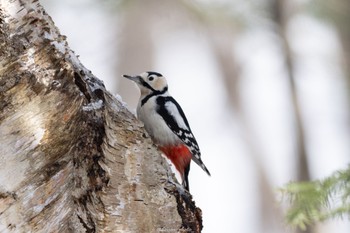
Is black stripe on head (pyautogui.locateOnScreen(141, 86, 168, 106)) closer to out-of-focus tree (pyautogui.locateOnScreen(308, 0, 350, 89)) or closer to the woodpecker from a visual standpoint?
the woodpecker

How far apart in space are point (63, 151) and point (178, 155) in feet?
5.50

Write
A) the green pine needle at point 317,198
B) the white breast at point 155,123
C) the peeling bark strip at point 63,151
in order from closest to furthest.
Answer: the peeling bark strip at point 63,151, the green pine needle at point 317,198, the white breast at point 155,123

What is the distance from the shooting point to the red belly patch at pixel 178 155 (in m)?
4.20

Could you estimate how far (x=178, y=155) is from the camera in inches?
168

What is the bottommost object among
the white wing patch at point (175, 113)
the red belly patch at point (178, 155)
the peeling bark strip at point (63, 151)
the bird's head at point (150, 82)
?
the peeling bark strip at point (63, 151)

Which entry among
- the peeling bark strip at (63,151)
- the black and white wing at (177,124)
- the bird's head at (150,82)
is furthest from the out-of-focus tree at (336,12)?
the peeling bark strip at (63,151)

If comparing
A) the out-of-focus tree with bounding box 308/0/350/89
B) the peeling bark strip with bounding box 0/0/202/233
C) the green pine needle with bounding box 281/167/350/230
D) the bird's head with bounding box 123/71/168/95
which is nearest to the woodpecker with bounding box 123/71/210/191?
the bird's head with bounding box 123/71/168/95

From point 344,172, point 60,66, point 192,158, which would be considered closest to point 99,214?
point 60,66

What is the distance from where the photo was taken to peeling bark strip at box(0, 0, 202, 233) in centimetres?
253

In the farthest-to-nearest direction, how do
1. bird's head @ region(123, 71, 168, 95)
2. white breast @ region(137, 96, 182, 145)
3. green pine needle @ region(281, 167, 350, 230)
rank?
bird's head @ region(123, 71, 168, 95) → white breast @ region(137, 96, 182, 145) → green pine needle @ region(281, 167, 350, 230)

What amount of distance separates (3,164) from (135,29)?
616cm

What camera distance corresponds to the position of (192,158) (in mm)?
4332

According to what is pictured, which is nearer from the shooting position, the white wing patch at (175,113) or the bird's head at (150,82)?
the white wing patch at (175,113)

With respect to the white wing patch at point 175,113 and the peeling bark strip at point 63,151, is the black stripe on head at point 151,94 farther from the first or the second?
the peeling bark strip at point 63,151
